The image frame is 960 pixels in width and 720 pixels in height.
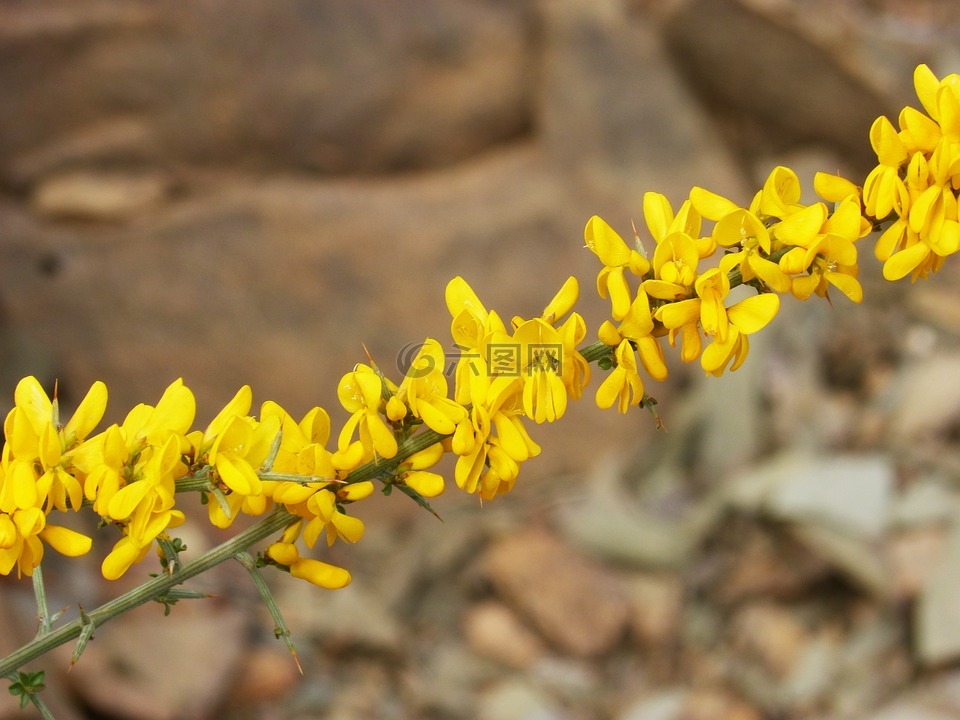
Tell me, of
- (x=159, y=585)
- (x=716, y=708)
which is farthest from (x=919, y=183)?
(x=716, y=708)

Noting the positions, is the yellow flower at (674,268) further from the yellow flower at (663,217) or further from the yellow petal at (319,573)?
the yellow petal at (319,573)

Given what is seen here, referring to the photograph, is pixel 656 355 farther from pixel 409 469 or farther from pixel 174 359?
pixel 174 359

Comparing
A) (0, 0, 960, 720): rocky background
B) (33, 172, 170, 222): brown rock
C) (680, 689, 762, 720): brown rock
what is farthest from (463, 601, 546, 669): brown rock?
(33, 172, 170, 222): brown rock

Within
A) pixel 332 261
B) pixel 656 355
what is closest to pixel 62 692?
pixel 332 261

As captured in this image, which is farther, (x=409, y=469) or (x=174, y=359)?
(x=174, y=359)

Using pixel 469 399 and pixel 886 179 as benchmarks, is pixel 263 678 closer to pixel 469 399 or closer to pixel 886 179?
pixel 469 399

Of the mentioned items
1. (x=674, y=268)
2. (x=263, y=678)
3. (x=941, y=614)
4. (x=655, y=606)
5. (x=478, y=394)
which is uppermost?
(x=674, y=268)

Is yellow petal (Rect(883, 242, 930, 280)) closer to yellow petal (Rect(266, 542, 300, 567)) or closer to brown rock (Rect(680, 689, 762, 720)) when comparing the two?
yellow petal (Rect(266, 542, 300, 567))
